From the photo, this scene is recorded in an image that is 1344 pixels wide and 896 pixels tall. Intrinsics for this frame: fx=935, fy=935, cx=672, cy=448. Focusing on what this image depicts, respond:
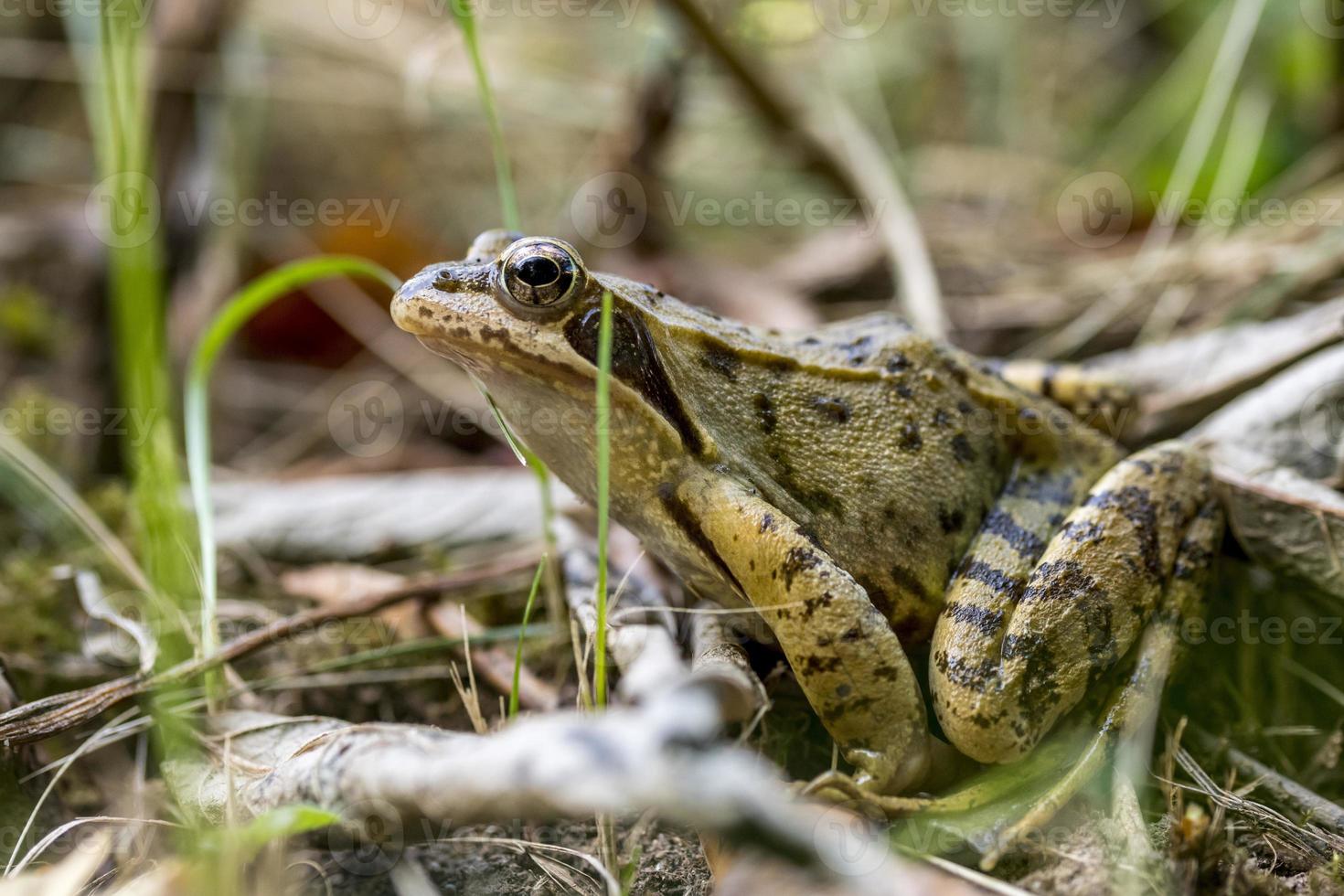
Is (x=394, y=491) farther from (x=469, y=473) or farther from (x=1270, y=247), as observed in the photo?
(x=1270, y=247)

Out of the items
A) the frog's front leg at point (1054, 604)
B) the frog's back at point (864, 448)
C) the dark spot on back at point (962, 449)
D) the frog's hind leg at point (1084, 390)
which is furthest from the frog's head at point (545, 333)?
the frog's hind leg at point (1084, 390)

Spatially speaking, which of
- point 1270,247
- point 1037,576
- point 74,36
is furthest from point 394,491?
point 1270,247

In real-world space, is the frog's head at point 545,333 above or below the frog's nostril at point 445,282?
below

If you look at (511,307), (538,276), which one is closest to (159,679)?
(511,307)

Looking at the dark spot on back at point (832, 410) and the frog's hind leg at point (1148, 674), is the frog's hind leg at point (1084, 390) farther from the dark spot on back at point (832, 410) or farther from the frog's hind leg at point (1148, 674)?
the dark spot on back at point (832, 410)

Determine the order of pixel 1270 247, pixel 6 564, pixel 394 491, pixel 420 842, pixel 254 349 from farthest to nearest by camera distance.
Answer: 1. pixel 254 349
2. pixel 1270 247
3. pixel 394 491
4. pixel 6 564
5. pixel 420 842

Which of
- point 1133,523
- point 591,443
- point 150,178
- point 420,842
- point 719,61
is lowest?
point 420,842

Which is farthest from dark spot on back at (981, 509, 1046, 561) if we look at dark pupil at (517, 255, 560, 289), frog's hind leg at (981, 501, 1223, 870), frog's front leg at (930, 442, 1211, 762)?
dark pupil at (517, 255, 560, 289)
